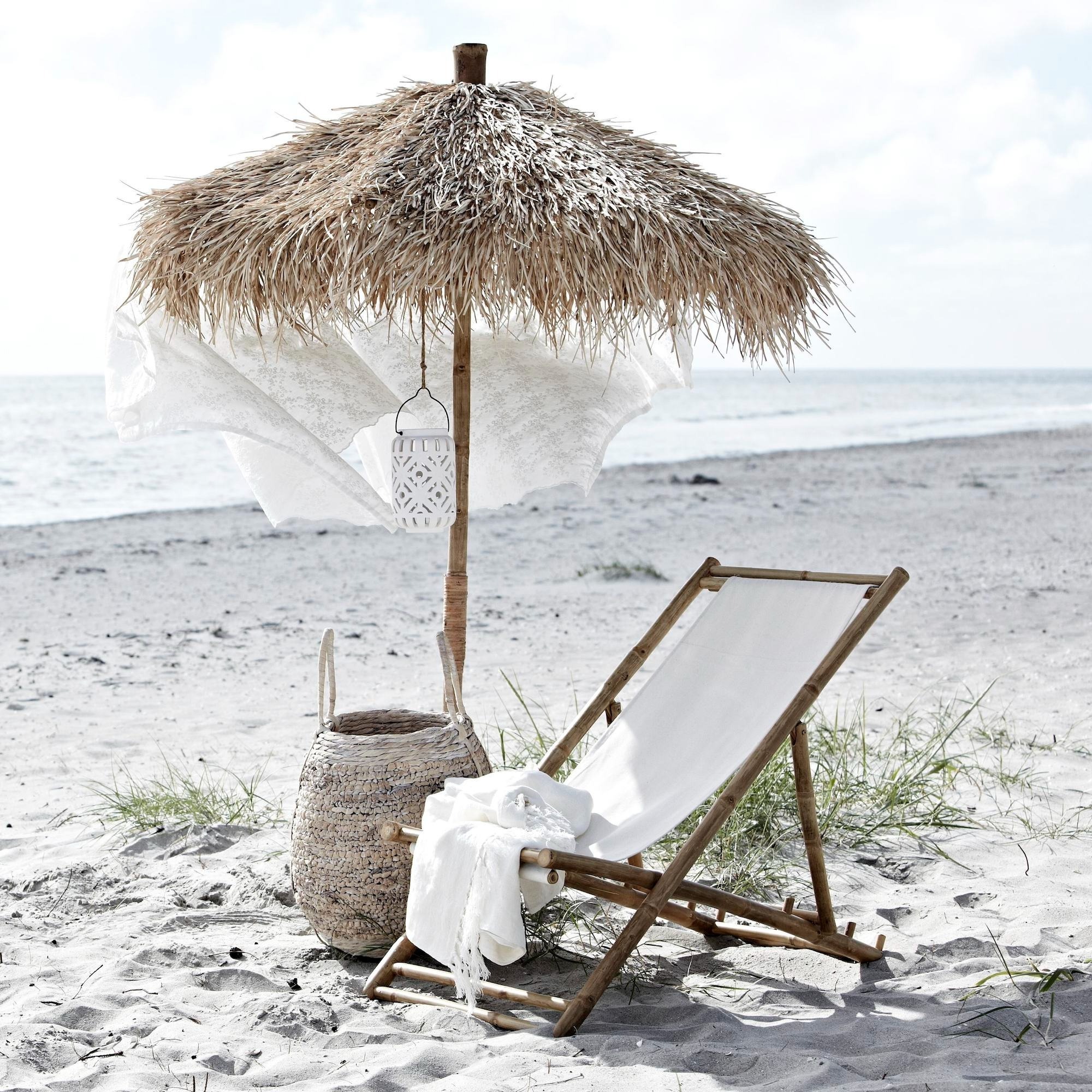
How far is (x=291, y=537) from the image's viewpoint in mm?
9703

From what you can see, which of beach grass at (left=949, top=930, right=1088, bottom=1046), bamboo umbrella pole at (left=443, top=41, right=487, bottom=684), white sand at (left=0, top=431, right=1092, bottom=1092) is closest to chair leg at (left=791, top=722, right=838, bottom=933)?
white sand at (left=0, top=431, right=1092, bottom=1092)

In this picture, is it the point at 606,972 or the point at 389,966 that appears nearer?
the point at 606,972

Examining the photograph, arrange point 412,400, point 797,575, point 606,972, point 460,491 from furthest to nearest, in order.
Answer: point 412,400
point 460,491
point 797,575
point 606,972

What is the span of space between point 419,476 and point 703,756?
3.11ft

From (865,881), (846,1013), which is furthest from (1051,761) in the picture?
(846,1013)

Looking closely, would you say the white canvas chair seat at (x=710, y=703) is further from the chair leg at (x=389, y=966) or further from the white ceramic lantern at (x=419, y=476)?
the white ceramic lantern at (x=419, y=476)

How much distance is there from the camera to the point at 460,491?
2988mm

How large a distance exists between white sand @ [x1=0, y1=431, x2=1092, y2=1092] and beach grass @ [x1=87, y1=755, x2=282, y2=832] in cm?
9

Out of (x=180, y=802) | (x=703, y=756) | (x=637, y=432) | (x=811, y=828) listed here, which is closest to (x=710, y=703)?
(x=703, y=756)

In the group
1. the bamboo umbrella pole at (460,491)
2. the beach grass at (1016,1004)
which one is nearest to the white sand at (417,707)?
the beach grass at (1016,1004)

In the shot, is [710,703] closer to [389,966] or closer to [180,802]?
[389,966]

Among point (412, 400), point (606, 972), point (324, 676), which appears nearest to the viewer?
point (606, 972)

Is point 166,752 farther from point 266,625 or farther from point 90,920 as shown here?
point 266,625

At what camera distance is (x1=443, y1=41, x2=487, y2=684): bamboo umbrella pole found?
2.92 meters
